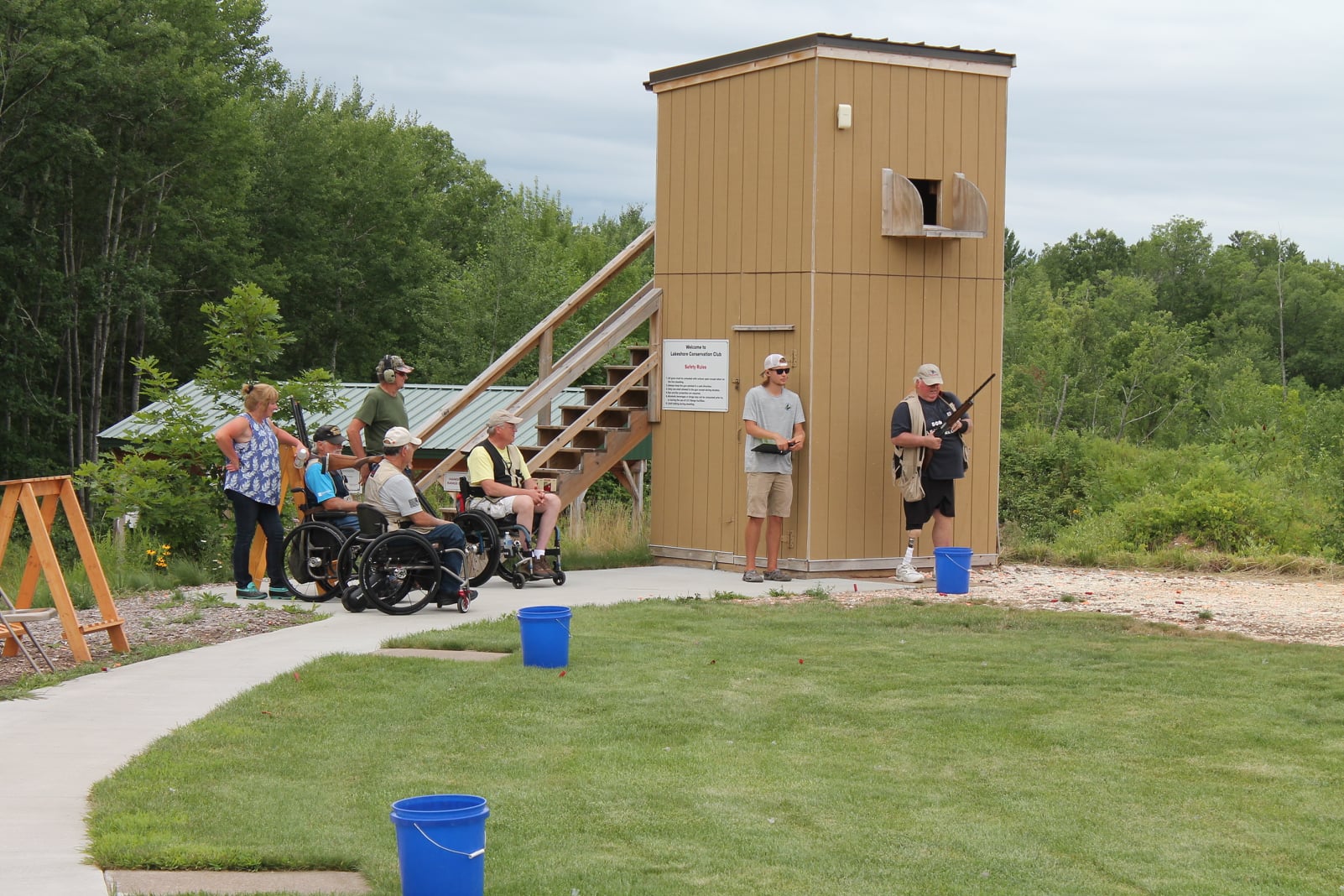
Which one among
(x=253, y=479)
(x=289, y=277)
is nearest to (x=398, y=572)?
(x=253, y=479)

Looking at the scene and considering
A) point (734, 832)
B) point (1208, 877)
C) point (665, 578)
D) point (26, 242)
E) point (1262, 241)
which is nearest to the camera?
point (1208, 877)

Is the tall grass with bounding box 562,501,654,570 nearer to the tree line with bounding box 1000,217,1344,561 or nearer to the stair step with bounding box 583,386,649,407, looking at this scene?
the stair step with bounding box 583,386,649,407

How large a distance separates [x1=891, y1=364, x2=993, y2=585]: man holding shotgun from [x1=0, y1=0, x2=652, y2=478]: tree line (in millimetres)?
20612

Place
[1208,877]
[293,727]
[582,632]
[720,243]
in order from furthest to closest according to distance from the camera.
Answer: [720,243] → [582,632] → [293,727] → [1208,877]

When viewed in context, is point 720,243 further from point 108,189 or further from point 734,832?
point 108,189

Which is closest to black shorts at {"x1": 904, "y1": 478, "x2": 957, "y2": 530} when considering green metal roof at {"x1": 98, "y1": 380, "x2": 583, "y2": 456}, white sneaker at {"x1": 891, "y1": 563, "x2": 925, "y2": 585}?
white sneaker at {"x1": 891, "y1": 563, "x2": 925, "y2": 585}

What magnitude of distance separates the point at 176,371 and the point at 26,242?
24.4 feet

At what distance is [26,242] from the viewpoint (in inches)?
1415

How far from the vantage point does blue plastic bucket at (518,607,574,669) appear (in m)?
7.91

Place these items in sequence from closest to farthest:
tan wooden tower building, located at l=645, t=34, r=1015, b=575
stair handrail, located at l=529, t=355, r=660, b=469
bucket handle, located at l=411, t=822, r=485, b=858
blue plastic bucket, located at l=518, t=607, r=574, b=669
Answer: bucket handle, located at l=411, t=822, r=485, b=858, blue plastic bucket, located at l=518, t=607, r=574, b=669, tan wooden tower building, located at l=645, t=34, r=1015, b=575, stair handrail, located at l=529, t=355, r=660, b=469

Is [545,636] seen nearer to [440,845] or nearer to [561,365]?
[440,845]

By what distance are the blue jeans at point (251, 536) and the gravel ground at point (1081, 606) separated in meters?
0.33

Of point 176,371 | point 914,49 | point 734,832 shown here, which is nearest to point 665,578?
point 914,49

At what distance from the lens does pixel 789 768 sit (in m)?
5.95
